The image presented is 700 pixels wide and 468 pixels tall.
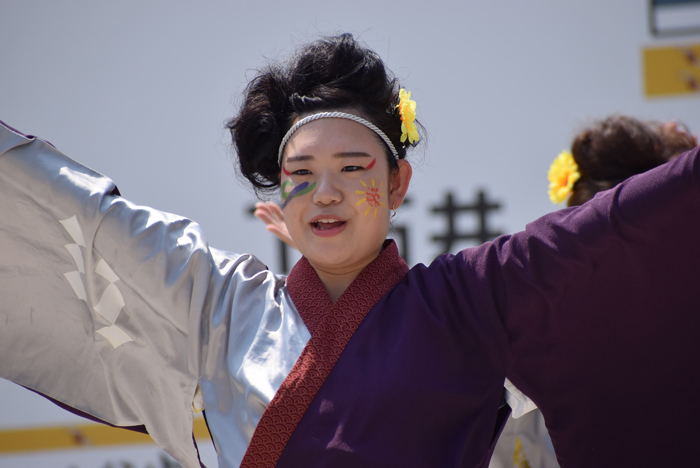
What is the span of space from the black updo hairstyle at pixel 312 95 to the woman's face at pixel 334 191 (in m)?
0.07

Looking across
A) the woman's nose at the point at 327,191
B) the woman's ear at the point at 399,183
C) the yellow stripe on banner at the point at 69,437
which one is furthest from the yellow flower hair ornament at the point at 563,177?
the yellow stripe on banner at the point at 69,437

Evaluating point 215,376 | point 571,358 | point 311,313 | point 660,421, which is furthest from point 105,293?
point 660,421

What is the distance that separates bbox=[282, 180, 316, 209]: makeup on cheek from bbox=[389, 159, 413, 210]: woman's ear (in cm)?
22

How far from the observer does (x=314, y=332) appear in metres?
1.25

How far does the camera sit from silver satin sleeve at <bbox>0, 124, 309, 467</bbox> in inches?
50.3

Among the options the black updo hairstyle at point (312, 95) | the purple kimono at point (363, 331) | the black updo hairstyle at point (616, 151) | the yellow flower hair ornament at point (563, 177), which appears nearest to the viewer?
the purple kimono at point (363, 331)

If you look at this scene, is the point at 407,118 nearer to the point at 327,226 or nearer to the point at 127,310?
the point at 327,226

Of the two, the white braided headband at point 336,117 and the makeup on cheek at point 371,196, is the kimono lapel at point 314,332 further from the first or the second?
the white braided headband at point 336,117

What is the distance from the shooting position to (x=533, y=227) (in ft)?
3.91

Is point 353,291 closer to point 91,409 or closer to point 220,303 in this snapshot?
point 220,303

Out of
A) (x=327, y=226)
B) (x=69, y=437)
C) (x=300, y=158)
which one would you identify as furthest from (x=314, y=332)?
(x=69, y=437)

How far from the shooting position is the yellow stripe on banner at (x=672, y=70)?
2.68 m

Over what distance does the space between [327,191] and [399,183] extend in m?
0.24

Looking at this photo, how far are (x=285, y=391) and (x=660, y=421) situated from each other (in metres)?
0.75
